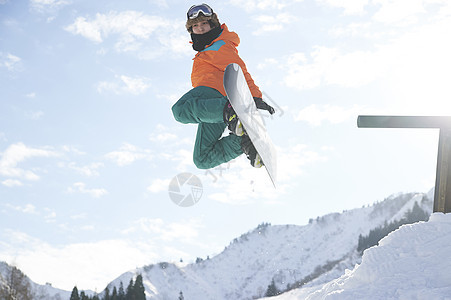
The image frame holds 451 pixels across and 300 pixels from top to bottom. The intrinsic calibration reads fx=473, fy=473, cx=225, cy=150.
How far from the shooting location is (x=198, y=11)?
578cm

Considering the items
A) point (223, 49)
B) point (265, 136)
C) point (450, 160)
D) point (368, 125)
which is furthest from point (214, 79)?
point (450, 160)

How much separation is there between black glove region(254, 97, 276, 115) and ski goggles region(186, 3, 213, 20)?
1.20 metres

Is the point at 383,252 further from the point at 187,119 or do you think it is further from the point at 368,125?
the point at 187,119

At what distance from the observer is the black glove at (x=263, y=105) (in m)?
5.76

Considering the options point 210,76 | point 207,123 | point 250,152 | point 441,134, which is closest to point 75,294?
point 207,123

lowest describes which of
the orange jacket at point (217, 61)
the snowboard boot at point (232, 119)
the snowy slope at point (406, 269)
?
the snowy slope at point (406, 269)

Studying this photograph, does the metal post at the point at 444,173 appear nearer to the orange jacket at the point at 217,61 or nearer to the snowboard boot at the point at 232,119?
the snowboard boot at the point at 232,119

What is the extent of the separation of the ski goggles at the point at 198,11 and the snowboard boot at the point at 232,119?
1211 mm

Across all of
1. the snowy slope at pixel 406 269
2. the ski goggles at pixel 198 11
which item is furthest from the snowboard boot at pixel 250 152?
the snowy slope at pixel 406 269

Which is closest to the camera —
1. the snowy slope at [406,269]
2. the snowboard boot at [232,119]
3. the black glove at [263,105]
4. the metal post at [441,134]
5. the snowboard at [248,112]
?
the snowy slope at [406,269]

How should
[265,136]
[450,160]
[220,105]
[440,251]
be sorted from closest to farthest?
[440,251]
[450,160]
[220,105]
[265,136]

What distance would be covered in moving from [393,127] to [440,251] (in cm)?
141

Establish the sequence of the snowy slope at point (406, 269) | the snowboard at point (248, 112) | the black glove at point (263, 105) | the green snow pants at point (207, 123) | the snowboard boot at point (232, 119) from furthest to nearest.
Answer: the black glove at point (263, 105) → the green snow pants at point (207, 123) → the snowboard boot at point (232, 119) → the snowboard at point (248, 112) → the snowy slope at point (406, 269)

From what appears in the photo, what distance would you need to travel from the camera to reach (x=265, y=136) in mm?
6113
